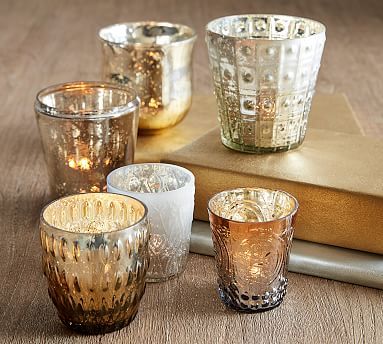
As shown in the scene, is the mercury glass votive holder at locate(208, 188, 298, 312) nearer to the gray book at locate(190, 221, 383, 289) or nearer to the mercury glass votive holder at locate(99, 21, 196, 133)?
the gray book at locate(190, 221, 383, 289)

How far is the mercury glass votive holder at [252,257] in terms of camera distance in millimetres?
729

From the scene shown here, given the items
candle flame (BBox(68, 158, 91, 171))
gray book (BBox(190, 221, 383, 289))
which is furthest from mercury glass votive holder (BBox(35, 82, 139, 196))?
gray book (BBox(190, 221, 383, 289))

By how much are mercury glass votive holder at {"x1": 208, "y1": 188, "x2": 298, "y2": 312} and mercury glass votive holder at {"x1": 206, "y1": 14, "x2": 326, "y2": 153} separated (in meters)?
0.14

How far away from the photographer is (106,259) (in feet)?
2.27

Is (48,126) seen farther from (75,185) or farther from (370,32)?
(370,32)

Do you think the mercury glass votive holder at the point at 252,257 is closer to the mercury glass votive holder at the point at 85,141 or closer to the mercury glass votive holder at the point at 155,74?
the mercury glass votive holder at the point at 85,141

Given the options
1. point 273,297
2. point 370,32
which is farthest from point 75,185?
point 370,32

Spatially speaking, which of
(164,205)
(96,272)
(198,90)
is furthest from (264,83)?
(198,90)

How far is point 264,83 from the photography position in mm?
871

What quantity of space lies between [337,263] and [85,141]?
0.28 meters

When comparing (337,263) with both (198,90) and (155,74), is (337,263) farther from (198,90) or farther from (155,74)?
(198,90)

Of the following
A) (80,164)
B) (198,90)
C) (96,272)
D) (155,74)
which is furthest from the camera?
(198,90)

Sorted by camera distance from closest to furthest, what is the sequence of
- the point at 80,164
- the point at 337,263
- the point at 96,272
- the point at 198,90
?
the point at 96,272 < the point at 337,263 < the point at 80,164 < the point at 198,90

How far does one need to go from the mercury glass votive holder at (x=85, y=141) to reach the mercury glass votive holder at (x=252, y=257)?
176 mm
